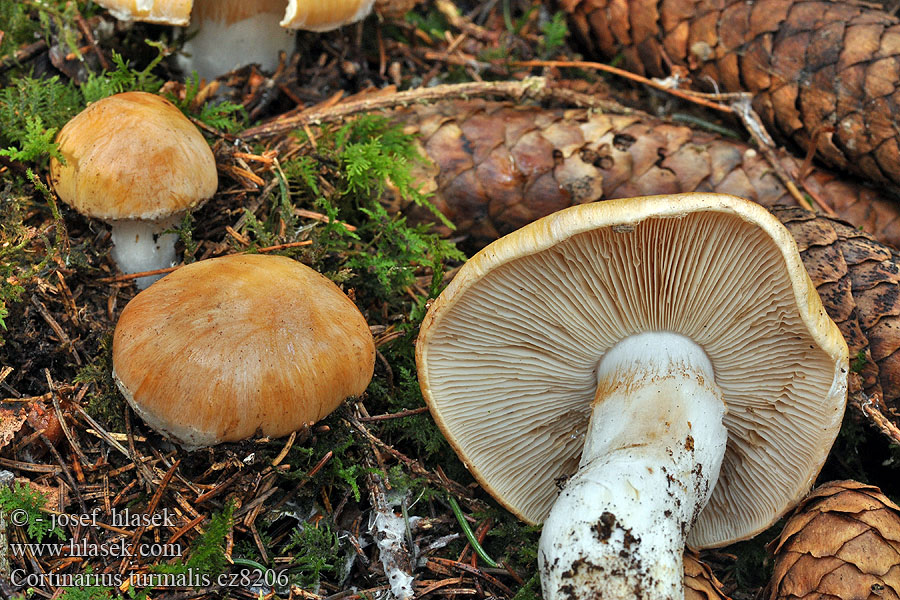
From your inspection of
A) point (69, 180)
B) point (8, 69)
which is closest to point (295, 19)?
point (69, 180)

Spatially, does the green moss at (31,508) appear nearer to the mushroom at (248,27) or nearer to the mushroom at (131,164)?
the mushroom at (131,164)

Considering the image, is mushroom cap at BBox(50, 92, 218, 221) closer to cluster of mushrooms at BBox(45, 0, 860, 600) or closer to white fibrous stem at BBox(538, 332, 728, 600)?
cluster of mushrooms at BBox(45, 0, 860, 600)

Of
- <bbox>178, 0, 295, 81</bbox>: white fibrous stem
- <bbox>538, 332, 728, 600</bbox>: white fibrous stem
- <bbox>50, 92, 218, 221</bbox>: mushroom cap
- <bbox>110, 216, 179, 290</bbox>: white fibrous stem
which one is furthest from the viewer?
<bbox>178, 0, 295, 81</bbox>: white fibrous stem

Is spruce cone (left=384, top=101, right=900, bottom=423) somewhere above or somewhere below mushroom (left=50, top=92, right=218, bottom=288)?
below

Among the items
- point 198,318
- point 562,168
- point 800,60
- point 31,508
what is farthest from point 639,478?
point 800,60

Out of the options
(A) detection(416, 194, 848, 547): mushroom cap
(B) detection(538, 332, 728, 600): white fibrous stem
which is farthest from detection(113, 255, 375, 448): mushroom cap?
(B) detection(538, 332, 728, 600): white fibrous stem

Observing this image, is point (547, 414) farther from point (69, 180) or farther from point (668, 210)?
point (69, 180)
